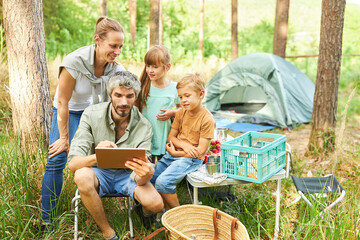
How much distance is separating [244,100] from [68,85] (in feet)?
21.9

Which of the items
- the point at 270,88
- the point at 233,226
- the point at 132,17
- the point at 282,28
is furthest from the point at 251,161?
the point at 132,17

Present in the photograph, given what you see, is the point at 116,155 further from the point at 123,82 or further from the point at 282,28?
the point at 282,28

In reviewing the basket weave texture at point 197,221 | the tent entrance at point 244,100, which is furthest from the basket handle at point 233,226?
the tent entrance at point 244,100

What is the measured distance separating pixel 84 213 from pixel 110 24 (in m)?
1.62

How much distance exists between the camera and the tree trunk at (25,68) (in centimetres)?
343

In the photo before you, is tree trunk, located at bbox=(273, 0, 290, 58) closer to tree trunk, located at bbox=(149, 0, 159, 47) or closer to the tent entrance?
the tent entrance

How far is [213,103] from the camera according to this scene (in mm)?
8312

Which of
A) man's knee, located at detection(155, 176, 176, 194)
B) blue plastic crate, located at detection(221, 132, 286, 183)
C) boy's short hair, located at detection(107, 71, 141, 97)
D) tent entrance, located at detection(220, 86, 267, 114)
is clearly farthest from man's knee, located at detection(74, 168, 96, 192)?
tent entrance, located at detection(220, 86, 267, 114)

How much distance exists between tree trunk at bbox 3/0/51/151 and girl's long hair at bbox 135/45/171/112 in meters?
1.12

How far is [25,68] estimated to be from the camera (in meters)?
3.46

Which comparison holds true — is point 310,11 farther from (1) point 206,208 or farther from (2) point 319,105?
(1) point 206,208

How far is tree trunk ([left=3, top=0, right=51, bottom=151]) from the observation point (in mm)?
3432

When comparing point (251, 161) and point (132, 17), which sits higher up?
point (132, 17)

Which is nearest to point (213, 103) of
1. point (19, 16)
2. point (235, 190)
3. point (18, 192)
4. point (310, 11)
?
point (235, 190)
